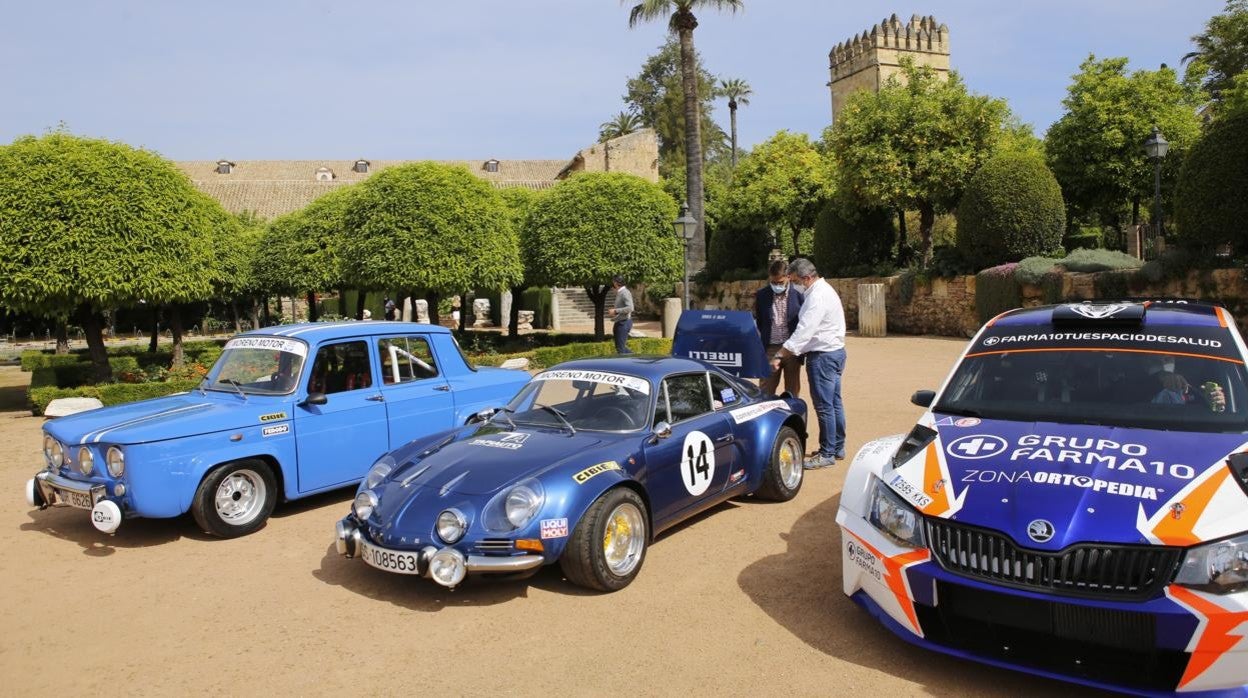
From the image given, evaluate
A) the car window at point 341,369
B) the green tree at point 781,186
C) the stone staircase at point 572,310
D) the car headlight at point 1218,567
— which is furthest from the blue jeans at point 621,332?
the stone staircase at point 572,310

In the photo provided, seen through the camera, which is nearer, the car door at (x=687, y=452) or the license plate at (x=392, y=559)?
the license plate at (x=392, y=559)

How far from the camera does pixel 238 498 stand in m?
6.50

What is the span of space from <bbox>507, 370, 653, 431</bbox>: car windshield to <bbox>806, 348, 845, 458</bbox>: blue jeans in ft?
8.28

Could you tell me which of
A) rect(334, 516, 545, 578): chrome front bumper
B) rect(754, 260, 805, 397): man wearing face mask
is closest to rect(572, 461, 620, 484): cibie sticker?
rect(334, 516, 545, 578): chrome front bumper

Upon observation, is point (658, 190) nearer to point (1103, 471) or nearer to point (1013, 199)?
point (1013, 199)

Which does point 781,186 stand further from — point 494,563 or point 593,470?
point 494,563

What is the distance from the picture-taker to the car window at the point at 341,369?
702 centimetres

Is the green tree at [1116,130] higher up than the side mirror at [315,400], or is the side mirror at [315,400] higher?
the green tree at [1116,130]

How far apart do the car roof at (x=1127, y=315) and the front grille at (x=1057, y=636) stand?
2160 millimetres

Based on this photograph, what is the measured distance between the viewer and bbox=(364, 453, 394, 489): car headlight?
5.36 m

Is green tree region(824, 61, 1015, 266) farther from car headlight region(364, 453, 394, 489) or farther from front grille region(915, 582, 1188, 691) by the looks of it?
front grille region(915, 582, 1188, 691)

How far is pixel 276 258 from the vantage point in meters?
29.6

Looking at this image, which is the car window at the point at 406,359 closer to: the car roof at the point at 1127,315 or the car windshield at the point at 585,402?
the car windshield at the point at 585,402

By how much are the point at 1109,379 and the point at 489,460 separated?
11.7 feet
